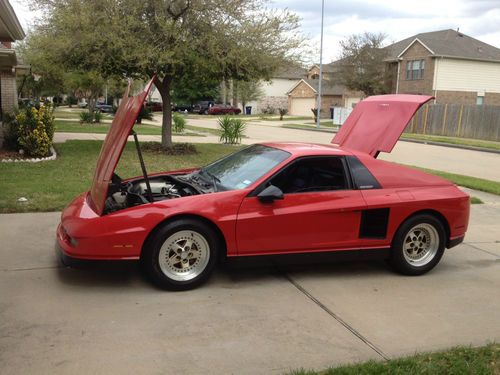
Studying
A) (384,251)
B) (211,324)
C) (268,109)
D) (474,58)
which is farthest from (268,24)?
(268,109)

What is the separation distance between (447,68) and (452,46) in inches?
99.0

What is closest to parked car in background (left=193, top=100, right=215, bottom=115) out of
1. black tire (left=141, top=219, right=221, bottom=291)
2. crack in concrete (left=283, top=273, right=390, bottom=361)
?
crack in concrete (left=283, top=273, right=390, bottom=361)

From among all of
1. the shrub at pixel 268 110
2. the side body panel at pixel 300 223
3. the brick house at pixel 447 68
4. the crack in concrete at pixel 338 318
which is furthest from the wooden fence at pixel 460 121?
the shrub at pixel 268 110

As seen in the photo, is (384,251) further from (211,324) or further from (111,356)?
(111,356)

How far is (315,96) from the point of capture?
5997cm

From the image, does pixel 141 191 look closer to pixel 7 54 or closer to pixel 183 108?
pixel 7 54

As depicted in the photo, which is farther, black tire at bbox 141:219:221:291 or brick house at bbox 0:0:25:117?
brick house at bbox 0:0:25:117

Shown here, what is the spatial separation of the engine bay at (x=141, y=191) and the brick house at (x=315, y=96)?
160 feet

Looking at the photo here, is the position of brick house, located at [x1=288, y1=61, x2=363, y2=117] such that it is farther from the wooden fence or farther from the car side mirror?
the car side mirror

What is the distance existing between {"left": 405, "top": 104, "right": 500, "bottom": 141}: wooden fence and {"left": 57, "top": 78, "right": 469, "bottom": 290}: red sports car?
2540 centimetres

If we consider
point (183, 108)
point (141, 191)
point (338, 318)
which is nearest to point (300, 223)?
point (338, 318)

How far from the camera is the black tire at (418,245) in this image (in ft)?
17.1

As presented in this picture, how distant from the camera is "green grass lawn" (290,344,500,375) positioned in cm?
324

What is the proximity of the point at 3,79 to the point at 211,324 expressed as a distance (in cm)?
1612
